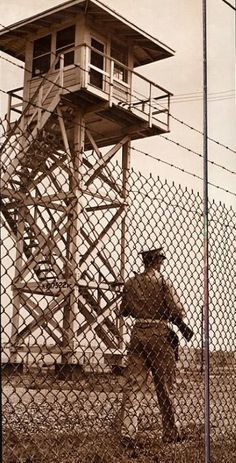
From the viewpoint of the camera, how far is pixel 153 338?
256 inches

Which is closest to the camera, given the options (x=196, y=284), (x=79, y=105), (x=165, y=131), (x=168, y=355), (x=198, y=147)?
(x=196, y=284)

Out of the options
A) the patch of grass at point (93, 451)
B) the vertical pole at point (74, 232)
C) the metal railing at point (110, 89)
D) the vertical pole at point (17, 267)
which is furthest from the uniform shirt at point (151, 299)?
the metal railing at point (110, 89)

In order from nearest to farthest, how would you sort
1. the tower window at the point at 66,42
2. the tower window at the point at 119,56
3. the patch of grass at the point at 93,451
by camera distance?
the patch of grass at the point at 93,451
the tower window at the point at 66,42
the tower window at the point at 119,56

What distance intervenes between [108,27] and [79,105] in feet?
10.6

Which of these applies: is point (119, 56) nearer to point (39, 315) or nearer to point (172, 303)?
point (39, 315)

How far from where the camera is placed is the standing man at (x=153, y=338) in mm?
6383

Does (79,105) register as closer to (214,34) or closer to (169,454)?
(214,34)

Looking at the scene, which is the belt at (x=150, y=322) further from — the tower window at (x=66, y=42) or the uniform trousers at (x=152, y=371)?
the tower window at (x=66, y=42)

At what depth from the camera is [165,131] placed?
18.5 metres

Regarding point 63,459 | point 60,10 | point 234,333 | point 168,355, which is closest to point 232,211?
point 234,333

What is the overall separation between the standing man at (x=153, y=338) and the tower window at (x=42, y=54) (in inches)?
535

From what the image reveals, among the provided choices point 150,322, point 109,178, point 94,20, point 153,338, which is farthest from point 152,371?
point 94,20

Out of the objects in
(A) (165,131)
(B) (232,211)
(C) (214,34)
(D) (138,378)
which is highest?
(A) (165,131)

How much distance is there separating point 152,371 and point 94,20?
46.6ft
